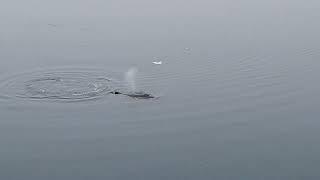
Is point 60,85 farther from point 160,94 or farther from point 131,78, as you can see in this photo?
point 160,94

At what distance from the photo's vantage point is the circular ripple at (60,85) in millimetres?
16859

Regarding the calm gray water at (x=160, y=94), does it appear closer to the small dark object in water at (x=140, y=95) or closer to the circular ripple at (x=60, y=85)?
the circular ripple at (x=60, y=85)

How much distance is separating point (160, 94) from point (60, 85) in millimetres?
3116

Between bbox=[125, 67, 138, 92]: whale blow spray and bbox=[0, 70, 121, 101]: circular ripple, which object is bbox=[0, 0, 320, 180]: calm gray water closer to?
bbox=[0, 70, 121, 101]: circular ripple

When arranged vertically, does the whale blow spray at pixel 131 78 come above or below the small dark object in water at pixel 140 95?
above

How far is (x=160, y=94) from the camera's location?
17047mm

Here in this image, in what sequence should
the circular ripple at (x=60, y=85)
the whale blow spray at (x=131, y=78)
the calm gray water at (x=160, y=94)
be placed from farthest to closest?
the whale blow spray at (x=131, y=78), the circular ripple at (x=60, y=85), the calm gray water at (x=160, y=94)

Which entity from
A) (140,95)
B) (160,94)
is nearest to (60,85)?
(140,95)

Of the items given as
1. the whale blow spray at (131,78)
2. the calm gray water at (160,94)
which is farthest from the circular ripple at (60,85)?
the whale blow spray at (131,78)

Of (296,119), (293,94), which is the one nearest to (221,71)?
(293,94)

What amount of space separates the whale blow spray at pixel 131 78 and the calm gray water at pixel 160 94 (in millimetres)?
161

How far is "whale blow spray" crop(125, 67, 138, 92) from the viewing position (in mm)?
17509

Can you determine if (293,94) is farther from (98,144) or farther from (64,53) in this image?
(64,53)

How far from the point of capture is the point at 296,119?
619 inches
